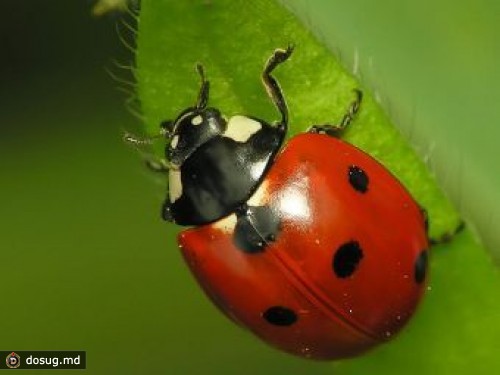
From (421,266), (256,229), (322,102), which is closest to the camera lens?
(322,102)

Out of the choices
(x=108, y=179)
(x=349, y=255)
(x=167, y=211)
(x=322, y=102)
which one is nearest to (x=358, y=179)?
(x=349, y=255)

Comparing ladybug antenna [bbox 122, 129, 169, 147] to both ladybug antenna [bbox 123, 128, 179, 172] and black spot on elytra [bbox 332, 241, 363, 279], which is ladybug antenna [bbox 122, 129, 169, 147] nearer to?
ladybug antenna [bbox 123, 128, 179, 172]

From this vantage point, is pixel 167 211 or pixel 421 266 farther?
pixel 167 211

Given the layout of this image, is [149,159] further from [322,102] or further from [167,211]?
[322,102]

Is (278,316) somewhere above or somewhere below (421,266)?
below

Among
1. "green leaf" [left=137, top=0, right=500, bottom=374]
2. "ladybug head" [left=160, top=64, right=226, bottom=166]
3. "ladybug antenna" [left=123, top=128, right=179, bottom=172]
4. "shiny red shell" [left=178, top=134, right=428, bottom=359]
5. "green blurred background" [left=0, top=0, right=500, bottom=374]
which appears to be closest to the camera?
"green leaf" [left=137, top=0, right=500, bottom=374]

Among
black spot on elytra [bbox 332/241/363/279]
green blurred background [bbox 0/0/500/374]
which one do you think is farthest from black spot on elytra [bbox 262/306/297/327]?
green blurred background [bbox 0/0/500/374]

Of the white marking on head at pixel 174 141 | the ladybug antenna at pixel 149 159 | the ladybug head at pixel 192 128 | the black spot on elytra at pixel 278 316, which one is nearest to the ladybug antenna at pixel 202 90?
the ladybug head at pixel 192 128
